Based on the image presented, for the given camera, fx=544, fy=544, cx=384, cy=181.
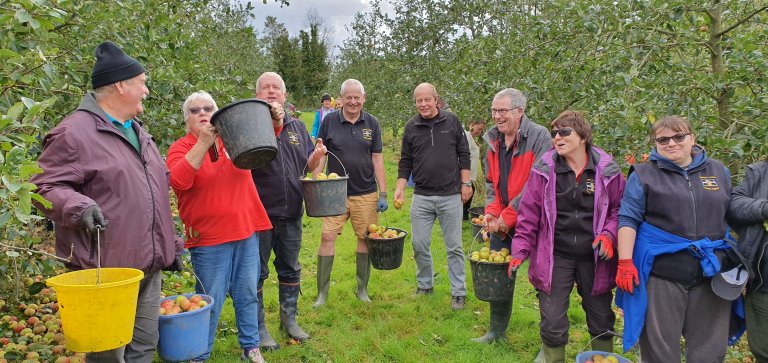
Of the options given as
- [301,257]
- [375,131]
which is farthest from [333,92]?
[375,131]

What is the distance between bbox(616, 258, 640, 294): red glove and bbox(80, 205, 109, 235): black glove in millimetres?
2778

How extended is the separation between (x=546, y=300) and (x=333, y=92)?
67.6ft

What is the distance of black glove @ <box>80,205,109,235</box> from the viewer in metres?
2.30

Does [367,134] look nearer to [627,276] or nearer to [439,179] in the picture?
[439,179]

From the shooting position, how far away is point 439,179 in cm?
537

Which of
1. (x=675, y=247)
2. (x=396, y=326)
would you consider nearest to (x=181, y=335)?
(x=396, y=326)

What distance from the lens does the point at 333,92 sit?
23.4 m

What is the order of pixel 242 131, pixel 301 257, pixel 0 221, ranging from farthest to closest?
pixel 301 257
pixel 242 131
pixel 0 221

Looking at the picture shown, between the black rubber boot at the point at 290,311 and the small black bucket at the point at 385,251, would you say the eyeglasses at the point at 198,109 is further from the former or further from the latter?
the small black bucket at the point at 385,251

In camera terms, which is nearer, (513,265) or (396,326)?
(513,265)

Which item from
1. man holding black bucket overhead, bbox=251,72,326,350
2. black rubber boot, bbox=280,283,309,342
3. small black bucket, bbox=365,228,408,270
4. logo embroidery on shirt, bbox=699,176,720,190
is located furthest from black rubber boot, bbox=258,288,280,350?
logo embroidery on shirt, bbox=699,176,720,190

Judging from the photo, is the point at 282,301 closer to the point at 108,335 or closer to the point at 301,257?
the point at 108,335

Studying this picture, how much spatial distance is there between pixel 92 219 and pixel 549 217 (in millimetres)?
2583

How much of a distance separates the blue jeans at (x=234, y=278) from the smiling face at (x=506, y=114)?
2012 millimetres
